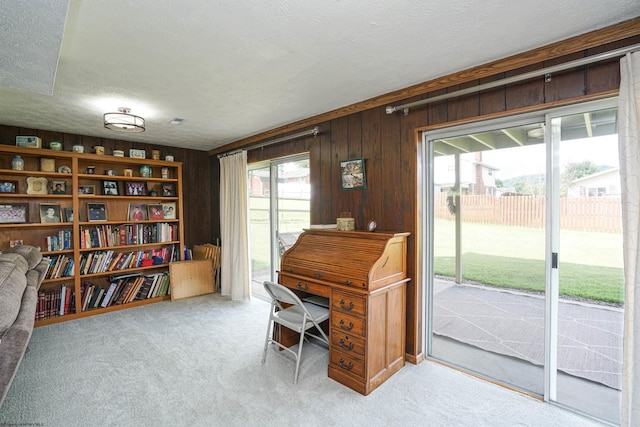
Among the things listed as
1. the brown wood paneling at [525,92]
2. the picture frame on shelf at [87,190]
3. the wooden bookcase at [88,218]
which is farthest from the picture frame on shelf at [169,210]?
the brown wood paneling at [525,92]

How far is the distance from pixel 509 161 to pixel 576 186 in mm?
460

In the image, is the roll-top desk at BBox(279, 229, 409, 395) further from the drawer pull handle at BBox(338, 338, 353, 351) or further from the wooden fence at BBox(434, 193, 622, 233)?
the wooden fence at BBox(434, 193, 622, 233)

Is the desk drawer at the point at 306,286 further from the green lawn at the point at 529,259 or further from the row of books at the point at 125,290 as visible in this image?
the row of books at the point at 125,290

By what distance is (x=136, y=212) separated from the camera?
4.32 metres

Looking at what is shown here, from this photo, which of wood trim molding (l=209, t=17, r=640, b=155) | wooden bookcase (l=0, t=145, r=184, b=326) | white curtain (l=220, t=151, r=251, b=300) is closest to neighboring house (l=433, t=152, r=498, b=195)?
wood trim molding (l=209, t=17, r=640, b=155)

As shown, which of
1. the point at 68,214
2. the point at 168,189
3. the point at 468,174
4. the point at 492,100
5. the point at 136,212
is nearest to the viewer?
the point at 492,100

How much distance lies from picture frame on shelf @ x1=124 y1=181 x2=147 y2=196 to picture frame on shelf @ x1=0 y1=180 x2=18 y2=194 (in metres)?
1.10

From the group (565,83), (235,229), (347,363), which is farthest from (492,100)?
(235,229)

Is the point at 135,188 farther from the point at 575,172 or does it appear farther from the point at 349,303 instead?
the point at 575,172

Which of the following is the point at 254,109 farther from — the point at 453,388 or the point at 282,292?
the point at 453,388

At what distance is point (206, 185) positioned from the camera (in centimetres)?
512

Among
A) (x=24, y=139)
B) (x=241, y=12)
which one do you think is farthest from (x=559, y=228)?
(x=24, y=139)

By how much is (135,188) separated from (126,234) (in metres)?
0.67

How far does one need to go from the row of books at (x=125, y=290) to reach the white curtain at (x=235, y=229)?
33.6 inches
